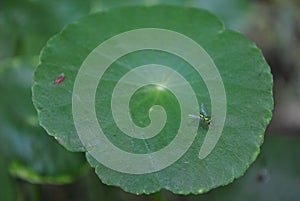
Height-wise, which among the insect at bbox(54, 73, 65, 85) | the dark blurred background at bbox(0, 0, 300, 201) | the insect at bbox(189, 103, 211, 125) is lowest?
the dark blurred background at bbox(0, 0, 300, 201)

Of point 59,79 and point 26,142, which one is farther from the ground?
point 59,79

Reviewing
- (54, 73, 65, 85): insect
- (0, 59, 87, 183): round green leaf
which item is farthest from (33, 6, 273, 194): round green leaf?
(0, 59, 87, 183): round green leaf

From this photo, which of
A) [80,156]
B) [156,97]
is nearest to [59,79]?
[156,97]

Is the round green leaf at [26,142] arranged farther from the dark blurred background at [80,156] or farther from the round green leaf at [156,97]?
the round green leaf at [156,97]

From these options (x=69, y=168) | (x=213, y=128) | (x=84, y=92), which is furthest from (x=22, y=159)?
(x=213, y=128)

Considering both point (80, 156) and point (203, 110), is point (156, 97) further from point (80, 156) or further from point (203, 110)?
point (80, 156)

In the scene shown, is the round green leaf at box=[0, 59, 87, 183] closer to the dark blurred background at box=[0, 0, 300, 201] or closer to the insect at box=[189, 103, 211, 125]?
the dark blurred background at box=[0, 0, 300, 201]

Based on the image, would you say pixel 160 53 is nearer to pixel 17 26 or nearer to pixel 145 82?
pixel 145 82

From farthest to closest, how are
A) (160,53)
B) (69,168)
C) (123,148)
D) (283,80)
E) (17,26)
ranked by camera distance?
(283,80), (17,26), (69,168), (160,53), (123,148)
